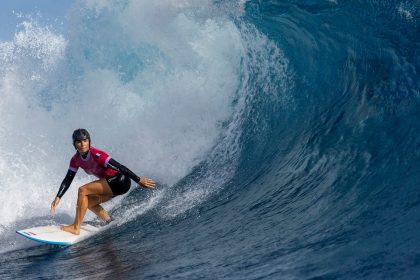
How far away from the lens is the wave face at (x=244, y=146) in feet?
13.1

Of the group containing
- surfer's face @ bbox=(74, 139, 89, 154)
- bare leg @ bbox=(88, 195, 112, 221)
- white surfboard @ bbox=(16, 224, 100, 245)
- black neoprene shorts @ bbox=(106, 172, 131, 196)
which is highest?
surfer's face @ bbox=(74, 139, 89, 154)

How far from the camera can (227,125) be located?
32.4 ft

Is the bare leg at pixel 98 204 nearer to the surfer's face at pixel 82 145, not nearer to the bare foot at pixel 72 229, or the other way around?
the bare foot at pixel 72 229

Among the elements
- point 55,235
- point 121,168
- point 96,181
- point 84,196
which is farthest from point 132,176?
point 55,235

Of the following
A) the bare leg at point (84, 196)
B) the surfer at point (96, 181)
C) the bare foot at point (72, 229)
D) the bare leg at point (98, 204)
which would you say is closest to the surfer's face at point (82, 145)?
the surfer at point (96, 181)

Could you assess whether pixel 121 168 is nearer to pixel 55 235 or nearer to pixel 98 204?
pixel 98 204

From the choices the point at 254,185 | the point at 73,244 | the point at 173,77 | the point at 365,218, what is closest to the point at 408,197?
the point at 365,218

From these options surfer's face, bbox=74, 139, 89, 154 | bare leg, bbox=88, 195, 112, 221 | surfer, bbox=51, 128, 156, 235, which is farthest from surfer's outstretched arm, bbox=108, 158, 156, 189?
bare leg, bbox=88, 195, 112, 221

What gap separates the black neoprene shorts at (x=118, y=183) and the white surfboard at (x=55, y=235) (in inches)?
23.3

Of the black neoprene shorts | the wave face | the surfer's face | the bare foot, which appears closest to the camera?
the wave face

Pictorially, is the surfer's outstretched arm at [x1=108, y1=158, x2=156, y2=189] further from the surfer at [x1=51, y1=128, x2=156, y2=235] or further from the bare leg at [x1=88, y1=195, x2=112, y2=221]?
the bare leg at [x1=88, y1=195, x2=112, y2=221]

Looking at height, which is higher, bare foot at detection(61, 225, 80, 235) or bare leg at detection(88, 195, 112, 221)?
bare leg at detection(88, 195, 112, 221)

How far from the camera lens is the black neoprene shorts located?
22.6ft

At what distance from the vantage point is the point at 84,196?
6727mm
